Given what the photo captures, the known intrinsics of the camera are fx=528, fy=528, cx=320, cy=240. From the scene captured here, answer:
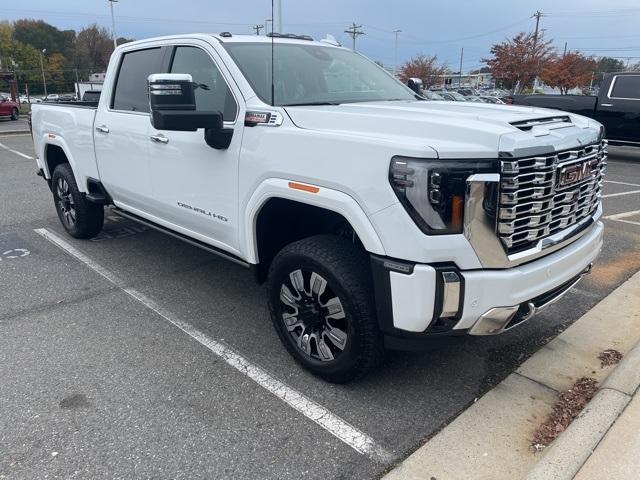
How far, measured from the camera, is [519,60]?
38625 millimetres

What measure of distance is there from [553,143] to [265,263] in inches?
71.4

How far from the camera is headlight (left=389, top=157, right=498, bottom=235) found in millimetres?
2307

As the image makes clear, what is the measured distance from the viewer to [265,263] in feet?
11.1

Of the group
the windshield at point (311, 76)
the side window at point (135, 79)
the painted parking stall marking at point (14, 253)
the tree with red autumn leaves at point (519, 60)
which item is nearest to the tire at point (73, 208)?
the painted parking stall marking at point (14, 253)

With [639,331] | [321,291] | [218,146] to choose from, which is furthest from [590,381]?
[218,146]

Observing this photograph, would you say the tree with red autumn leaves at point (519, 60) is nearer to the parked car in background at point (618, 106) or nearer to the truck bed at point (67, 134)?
the parked car in background at point (618, 106)

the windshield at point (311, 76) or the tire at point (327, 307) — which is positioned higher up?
the windshield at point (311, 76)

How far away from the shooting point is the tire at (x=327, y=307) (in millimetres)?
2691

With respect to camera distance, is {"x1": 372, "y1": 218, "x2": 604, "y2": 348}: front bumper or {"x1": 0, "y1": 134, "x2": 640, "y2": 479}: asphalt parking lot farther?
{"x1": 0, "y1": 134, "x2": 640, "y2": 479}: asphalt parking lot

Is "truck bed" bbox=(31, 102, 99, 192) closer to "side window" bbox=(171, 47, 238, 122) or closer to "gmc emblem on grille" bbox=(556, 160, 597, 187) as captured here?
"side window" bbox=(171, 47, 238, 122)

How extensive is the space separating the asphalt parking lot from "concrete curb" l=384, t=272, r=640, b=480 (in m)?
0.10

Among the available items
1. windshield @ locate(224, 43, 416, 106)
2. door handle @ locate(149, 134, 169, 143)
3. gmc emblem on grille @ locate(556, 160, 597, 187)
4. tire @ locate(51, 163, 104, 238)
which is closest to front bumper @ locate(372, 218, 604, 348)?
gmc emblem on grille @ locate(556, 160, 597, 187)

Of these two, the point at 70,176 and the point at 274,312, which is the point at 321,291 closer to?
the point at 274,312

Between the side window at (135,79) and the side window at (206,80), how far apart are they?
0.37m
